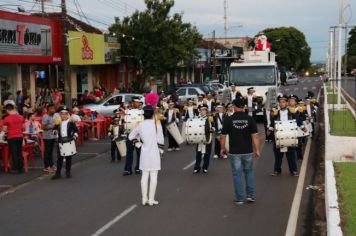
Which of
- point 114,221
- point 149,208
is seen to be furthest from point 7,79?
point 114,221

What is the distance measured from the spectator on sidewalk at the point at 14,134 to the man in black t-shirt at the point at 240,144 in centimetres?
618

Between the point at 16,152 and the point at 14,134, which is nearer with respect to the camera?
the point at 14,134

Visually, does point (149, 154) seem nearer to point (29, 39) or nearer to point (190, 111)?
point (190, 111)

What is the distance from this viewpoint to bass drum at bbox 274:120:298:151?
12.6 meters

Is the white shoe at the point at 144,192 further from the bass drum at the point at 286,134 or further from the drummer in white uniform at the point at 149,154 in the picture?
the bass drum at the point at 286,134

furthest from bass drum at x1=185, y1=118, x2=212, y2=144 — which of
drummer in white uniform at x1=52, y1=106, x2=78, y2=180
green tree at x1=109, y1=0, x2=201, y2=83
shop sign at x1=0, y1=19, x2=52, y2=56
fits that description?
green tree at x1=109, y1=0, x2=201, y2=83

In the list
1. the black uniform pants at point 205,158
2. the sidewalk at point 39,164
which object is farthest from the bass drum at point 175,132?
the black uniform pants at point 205,158

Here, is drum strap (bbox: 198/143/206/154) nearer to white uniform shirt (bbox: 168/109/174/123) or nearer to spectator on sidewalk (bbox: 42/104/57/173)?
spectator on sidewalk (bbox: 42/104/57/173)

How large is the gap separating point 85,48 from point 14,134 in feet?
57.2

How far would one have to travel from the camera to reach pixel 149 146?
1000 centimetres

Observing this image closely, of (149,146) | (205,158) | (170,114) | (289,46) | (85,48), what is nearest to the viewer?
(149,146)

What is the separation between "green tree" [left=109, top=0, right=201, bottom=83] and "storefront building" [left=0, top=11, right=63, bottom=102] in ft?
27.3

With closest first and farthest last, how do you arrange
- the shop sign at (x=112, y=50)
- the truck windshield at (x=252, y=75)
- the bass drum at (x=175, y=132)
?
the bass drum at (x=175, y=132) → the truck windshield at (x=252, y=75) → the shop sign at (x=112, y=50)

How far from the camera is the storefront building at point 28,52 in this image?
23719 millimetres
